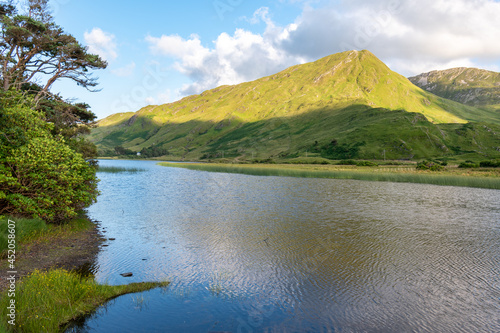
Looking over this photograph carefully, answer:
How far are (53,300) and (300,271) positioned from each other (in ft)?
47.9

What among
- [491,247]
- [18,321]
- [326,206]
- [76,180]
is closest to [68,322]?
[18,321]

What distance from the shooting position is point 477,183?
289ft

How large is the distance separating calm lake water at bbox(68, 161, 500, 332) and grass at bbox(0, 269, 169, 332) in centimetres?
77

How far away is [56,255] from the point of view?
69.4 feet

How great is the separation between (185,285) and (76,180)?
556 inches

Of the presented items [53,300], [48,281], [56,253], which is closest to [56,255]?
[56,253]

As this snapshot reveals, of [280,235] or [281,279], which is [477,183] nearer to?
[280,235]

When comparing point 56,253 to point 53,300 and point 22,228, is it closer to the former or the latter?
point 22,228

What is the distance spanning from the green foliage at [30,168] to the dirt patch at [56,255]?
2.69 meters

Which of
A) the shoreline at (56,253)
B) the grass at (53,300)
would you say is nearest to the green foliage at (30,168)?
the shoreline at (56,253)

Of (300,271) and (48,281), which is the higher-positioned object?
(48,281)

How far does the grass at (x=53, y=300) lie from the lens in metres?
11.5

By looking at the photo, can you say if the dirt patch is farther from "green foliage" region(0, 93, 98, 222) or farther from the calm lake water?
"green foliage" region(0, 93, 98, 222)

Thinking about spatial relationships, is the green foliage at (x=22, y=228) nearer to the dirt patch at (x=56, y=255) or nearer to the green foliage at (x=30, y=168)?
the green foliage at (x=30, y=168)
